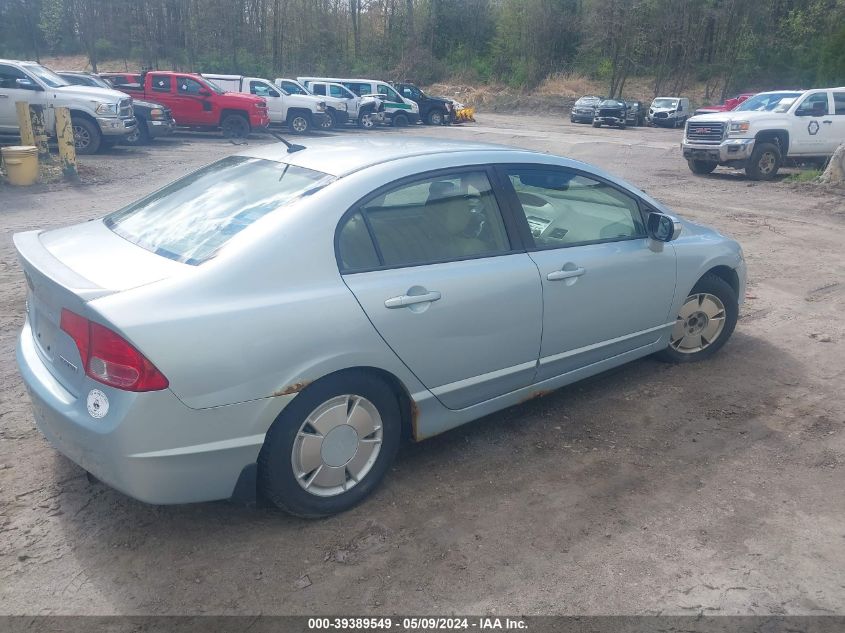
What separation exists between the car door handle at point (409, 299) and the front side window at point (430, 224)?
0.18 meters

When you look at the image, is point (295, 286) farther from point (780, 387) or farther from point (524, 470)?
point (780, 387)

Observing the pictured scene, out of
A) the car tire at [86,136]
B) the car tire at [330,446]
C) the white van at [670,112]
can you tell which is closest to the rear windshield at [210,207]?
the car tire at [330,446]

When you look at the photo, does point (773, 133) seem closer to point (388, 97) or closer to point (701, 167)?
point (701, 167)

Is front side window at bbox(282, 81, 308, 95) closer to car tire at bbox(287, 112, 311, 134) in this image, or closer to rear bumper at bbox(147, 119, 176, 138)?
car tire at bbox(287, 112, 311, 134)

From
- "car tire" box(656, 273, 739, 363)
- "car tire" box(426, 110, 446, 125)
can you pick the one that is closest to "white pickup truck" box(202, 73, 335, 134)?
"car tire" box(426, 110, 446, 125)

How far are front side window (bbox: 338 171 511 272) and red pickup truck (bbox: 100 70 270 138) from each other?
65.1 feet

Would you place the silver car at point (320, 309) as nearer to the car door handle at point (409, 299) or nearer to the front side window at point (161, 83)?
the car door handle at point (409, 299)

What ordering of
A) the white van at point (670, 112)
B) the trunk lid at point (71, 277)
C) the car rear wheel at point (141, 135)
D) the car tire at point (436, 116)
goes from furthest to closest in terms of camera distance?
the white van at point (670, 112) < the car tire at point (436, 116) < the car rear wheel at point (141, 135) < the trunk lid at point (71, 277)

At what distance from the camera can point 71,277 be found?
3045mm

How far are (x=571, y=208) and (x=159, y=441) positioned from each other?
2.72 metres

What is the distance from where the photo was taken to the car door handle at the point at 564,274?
399cm

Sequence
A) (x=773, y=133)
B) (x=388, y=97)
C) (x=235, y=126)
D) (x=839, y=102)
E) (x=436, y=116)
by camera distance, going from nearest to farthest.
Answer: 1. (x=773, y=133)
2. (x=839, y=102)
3. (x=235, y=126)
4. (x=388, y=97)
5. (x=436, y=116)

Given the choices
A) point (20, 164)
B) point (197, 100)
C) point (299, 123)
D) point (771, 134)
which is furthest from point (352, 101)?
point (20, 164)

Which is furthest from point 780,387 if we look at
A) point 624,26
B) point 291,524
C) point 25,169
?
point 624,26
